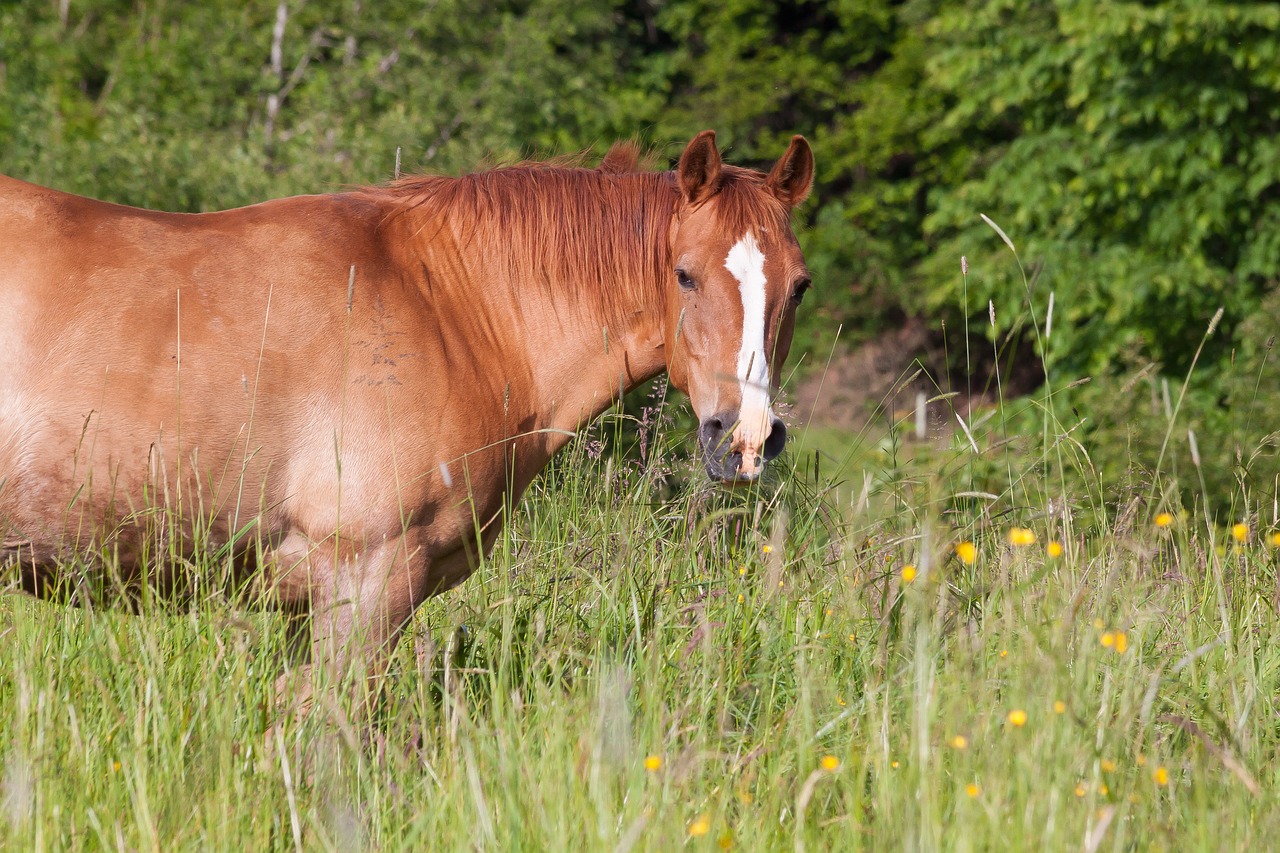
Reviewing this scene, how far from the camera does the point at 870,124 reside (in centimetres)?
1440

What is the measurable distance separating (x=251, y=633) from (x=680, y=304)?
4.78 ft

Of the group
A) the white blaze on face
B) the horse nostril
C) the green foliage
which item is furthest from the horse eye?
the green foliage

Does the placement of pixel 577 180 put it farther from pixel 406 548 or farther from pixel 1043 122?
pixel 1043 122

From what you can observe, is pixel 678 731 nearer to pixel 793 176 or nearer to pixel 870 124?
pixel 793 176

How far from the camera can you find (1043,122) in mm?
11422

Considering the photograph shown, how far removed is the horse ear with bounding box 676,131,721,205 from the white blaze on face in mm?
221

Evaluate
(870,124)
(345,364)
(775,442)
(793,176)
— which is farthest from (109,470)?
(870,124)

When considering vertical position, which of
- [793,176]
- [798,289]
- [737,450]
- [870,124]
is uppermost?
[793,176]

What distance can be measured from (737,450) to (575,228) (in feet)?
2.79

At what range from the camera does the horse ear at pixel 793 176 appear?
327cm

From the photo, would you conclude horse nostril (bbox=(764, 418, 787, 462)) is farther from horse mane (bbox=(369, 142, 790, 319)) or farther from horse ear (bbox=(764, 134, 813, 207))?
horse ear (bbox=(764, 134, 813, 207))

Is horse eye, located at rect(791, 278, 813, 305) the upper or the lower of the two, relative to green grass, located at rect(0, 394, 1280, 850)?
upper

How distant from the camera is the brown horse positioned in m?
2.79

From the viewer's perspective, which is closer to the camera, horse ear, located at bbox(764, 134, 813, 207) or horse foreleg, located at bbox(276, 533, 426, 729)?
horse foreleg, located at bbox(276, 533, 426, 729)
